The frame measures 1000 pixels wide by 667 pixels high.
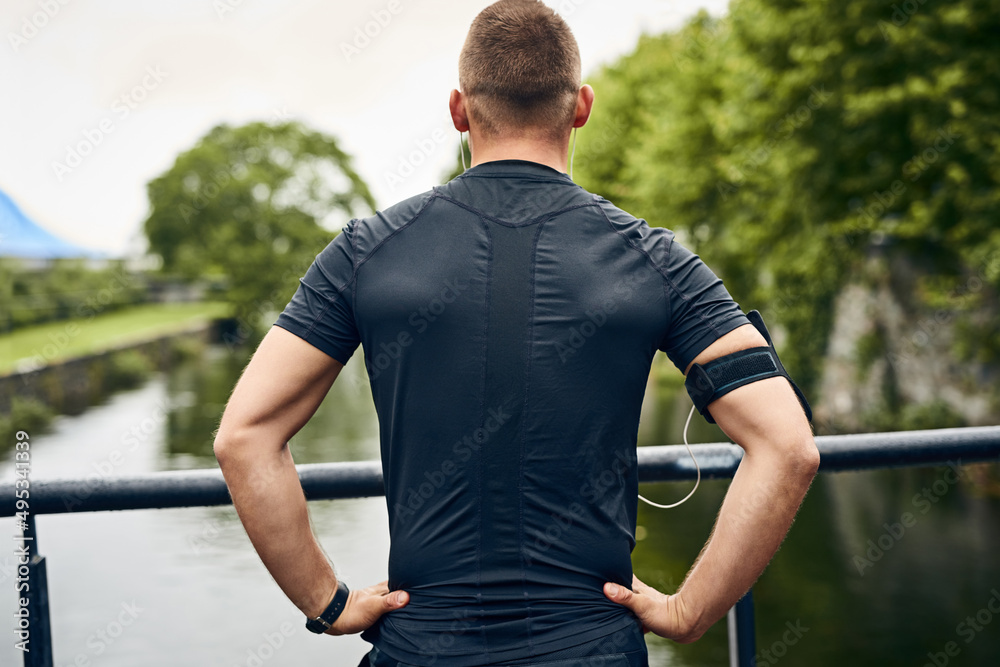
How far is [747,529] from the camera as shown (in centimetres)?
151

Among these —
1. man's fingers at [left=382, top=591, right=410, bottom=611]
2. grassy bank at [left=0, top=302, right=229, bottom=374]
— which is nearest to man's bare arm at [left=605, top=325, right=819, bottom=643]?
man's fingers at [left=382, top=591, right=410, bottom=611]

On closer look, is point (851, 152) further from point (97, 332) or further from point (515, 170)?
point (97, 332)

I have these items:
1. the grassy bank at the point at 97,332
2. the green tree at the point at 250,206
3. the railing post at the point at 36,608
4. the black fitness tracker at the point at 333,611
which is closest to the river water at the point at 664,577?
the grassy bank at the point at 97,332

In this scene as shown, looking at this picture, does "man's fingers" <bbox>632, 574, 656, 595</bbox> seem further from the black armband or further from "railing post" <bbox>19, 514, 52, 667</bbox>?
"railing post" <bbox>19, 514, 52, 667</bbox>

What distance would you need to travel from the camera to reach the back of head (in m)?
1.52

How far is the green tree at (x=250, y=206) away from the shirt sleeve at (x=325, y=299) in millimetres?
41460

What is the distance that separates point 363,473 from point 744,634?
88 centimetres

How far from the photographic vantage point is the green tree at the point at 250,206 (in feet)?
147

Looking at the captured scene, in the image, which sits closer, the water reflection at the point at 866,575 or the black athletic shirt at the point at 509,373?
the black athletic shirt at the point at 509,373

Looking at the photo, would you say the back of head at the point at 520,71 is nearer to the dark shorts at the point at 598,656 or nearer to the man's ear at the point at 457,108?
the man's ear at the point at 457,108

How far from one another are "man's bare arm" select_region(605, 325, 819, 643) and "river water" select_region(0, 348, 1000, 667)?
987 centimetres

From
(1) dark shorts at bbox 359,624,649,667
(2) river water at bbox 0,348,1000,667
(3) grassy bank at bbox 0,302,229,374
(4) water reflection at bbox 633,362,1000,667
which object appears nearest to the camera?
(1) dark shorts at bbox 359,624,649,667

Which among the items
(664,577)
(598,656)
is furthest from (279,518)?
(664,577)

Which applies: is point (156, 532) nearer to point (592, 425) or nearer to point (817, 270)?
point (817, 270)
